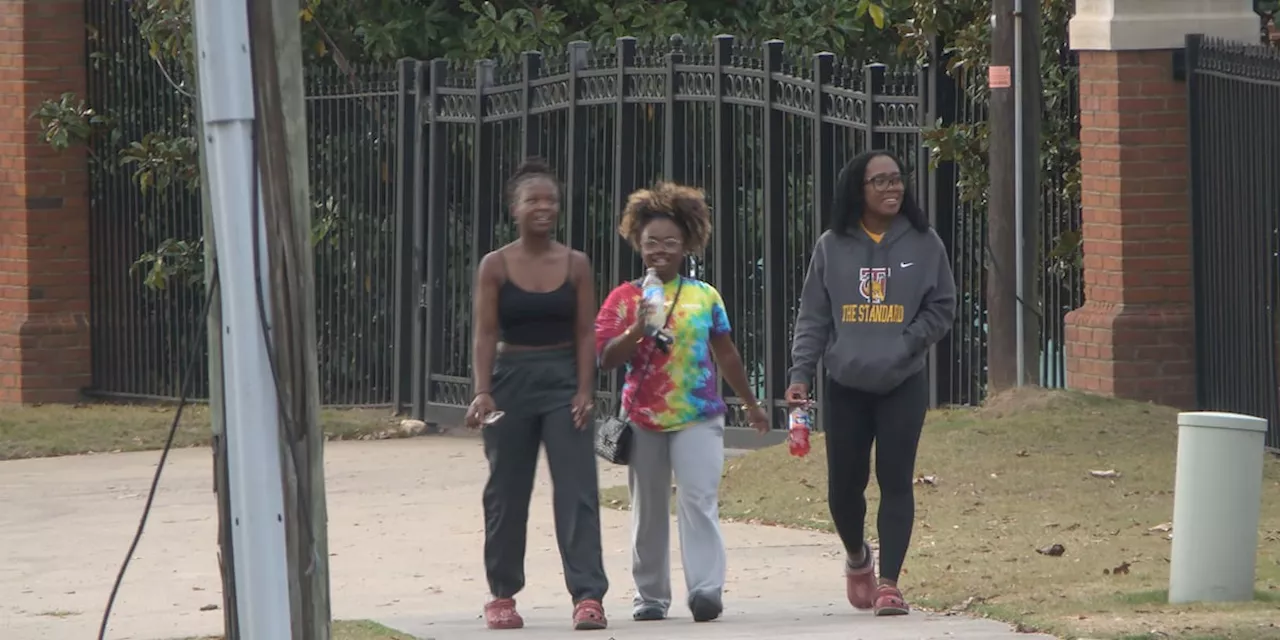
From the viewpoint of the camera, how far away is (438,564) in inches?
380

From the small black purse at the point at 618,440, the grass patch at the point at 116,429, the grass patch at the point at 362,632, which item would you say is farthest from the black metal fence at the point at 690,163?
the grass patch at the point at 362,632

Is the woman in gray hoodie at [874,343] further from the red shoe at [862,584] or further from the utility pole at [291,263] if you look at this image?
the utility pole at [291,263]

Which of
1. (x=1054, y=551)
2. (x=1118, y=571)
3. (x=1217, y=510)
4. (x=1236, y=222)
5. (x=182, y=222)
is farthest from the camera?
(x=182, y=222)

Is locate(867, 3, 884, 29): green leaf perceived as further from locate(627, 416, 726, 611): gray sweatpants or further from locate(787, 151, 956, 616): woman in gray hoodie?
locate(627, 416, 726, 611): gray sweatpants

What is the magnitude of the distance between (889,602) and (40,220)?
30.6ft

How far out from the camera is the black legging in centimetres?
812

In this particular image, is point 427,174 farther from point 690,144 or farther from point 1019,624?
point 1019,624

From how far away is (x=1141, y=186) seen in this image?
480 inches

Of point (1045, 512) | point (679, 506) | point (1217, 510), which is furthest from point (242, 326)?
point (1045, 512)

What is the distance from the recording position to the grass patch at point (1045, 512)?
7.85 m

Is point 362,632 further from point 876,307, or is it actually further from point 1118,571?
point 1118,571

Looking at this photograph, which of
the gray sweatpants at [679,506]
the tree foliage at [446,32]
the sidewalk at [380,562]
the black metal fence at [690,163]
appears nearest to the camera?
the sidewalk at [380,562]

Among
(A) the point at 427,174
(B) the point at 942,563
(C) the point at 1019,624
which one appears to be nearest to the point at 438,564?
(B) the point at 942,563

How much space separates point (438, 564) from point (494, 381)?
1844 millimetres
